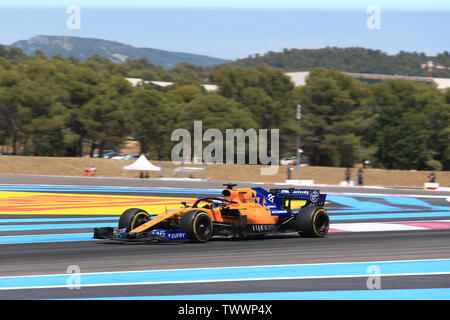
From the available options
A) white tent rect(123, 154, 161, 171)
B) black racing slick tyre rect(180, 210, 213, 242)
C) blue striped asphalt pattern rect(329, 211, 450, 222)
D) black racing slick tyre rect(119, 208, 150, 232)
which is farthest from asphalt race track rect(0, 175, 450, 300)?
white tent rect(123, 154, 161, 171)

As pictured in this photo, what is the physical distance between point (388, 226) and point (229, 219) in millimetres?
6405

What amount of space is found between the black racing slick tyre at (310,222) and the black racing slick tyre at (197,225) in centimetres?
239

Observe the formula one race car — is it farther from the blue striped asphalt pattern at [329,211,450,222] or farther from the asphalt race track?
the blue striped asphalt pattern at [329,211,450,222]

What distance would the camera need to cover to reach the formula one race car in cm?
1211

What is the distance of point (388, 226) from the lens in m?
17.5

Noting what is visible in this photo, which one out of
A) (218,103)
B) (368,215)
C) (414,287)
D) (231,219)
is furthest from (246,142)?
(414,287)

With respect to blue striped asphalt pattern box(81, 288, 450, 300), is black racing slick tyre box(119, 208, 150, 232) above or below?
above

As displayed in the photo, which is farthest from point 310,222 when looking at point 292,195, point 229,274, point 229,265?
point 229,274

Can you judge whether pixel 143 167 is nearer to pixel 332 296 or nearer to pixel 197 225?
pixel 197 225

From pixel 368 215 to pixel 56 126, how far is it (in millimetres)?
47850

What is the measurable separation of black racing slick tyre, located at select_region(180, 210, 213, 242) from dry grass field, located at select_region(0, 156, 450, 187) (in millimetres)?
37501

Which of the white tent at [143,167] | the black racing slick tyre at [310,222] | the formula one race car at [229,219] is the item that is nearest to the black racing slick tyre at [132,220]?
the formula one race car at [229,219]

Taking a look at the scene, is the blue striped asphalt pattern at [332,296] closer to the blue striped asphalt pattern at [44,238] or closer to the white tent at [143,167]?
the blue striped asphalt pattern at [44,238]

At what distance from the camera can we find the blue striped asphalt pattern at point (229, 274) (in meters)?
Answer: 8.17
